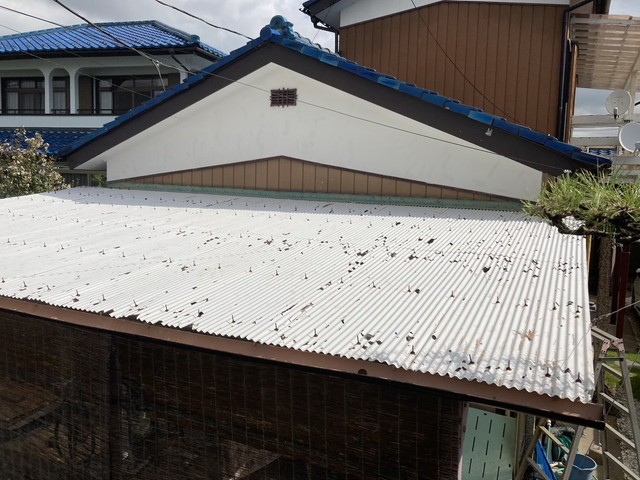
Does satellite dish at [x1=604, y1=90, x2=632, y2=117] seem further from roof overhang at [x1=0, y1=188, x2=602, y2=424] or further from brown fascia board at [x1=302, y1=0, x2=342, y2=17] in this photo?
brown fascia board at [x1=302, y1=0, x2=342, y2=17]

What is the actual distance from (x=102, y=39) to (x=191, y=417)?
57.8ft

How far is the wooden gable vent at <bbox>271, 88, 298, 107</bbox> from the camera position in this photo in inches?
377

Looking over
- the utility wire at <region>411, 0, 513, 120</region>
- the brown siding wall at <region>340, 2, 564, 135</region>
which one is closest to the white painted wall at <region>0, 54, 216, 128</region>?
the brown siding wall at <region>340, 2, 564, 135</region>

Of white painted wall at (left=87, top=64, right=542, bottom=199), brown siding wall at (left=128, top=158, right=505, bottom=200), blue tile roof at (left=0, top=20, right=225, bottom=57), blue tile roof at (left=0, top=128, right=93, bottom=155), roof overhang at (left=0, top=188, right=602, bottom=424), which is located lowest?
roof overhang at (left=0, top=188, right=602, bottom=424)

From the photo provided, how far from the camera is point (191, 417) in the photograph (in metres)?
4.44

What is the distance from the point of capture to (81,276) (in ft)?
16.4

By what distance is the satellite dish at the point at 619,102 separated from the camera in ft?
36.5

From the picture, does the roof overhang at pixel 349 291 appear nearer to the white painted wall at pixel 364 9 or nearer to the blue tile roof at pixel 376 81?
the blue tile roof at pixel 376 81

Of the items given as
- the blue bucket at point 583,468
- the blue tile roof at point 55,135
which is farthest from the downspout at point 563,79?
the blue tile roof at point 55,135

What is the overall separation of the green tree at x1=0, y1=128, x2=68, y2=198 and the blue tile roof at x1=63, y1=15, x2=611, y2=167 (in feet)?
13.9

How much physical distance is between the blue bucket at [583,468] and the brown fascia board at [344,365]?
481 centimetres

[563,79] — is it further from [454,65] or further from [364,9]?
[364,9]

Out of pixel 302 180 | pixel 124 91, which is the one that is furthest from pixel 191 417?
pixel 124 91

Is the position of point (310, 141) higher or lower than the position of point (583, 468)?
higher
